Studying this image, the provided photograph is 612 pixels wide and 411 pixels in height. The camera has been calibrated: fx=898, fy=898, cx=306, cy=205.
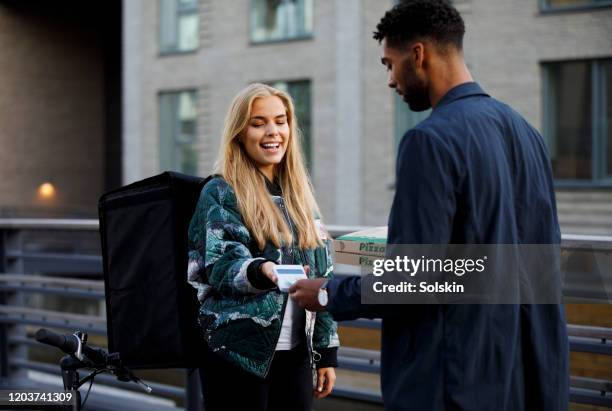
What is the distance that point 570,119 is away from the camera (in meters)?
17.7

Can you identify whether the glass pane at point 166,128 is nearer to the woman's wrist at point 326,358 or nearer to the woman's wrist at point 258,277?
the woman's wrist at point 326,358

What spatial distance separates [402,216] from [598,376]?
223 cm

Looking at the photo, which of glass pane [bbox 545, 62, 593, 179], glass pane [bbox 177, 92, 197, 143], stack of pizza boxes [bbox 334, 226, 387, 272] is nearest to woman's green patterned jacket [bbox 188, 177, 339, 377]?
stack of pizza boxes [bbox 334, 226, 387, 272]

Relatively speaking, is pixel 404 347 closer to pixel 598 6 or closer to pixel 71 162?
pixel 598 6

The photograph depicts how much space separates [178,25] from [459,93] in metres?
21.2

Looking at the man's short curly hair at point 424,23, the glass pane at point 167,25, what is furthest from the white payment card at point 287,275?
the glass pane at point 167,25

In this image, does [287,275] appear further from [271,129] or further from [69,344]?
[69,344]

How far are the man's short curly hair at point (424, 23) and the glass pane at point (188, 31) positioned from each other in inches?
810

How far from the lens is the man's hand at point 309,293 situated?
2.55 meters

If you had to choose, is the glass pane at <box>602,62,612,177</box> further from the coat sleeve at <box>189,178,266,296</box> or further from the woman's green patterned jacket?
the coat sleeve at <box>189,178,266,296</box>

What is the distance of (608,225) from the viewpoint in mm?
16953

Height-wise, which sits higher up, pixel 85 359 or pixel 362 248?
pixel 362 248

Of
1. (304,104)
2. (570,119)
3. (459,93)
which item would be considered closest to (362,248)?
(459,93)

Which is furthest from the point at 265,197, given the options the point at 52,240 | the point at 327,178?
the point at 52,240
